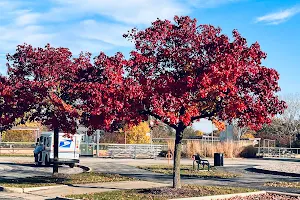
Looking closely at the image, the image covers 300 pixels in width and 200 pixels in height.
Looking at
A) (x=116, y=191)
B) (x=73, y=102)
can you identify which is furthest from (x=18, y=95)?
(x=116, y=191)

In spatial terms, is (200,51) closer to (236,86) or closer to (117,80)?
(236,86)

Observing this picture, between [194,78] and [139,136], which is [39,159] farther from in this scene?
[139,136]

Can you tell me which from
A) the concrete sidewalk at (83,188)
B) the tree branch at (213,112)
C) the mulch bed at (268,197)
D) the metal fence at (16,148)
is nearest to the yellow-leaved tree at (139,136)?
the metal fence at (16,148)

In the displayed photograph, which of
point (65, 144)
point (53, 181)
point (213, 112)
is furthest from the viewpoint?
point (65, 144)

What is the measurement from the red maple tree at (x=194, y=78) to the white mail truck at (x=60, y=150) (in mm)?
13415

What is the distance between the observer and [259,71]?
14.6 meters

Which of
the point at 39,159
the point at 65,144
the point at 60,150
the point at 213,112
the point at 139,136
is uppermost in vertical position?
the point at 213,112

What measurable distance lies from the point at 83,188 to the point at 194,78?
5.69 meters

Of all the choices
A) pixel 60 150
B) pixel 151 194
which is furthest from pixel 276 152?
pixel 151 194

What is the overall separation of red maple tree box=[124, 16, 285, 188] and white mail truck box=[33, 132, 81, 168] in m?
13.4

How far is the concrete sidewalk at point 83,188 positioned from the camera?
1497 cm

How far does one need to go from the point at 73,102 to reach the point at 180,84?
6.07 meters

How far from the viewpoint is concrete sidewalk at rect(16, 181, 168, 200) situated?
15.0 m

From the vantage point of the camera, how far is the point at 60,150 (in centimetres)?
2745
